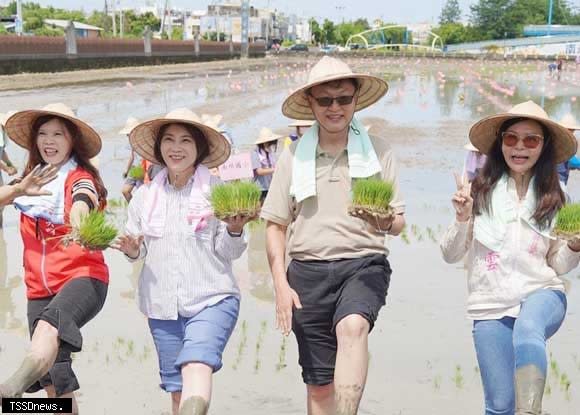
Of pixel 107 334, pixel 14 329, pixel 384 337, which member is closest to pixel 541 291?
pixel 384 337

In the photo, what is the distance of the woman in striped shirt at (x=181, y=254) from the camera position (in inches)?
172

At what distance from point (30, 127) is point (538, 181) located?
260 cm

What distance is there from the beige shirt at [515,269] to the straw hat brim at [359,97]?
2.73ft

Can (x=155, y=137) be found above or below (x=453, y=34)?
above

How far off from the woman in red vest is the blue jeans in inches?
72.9

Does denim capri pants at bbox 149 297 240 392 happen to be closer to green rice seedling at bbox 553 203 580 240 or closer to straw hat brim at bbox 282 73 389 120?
straw hat brim at bbox 282 73 389 120

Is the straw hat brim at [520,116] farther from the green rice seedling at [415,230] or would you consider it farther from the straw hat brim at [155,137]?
the green rice seedling at [415,230]

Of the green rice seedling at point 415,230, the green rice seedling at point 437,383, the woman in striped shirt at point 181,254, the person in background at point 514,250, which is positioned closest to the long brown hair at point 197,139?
the woman in striped shirt at point 181,254

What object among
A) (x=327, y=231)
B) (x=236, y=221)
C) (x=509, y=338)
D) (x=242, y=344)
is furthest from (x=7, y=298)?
(x=509, y=338)

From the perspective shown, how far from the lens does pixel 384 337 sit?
6.60 metres

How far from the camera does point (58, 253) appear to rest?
452cm

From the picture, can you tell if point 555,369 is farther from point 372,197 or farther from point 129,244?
point 129,244

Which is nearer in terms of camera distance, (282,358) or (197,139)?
(197,139)

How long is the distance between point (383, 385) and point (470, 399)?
0.52 meters
